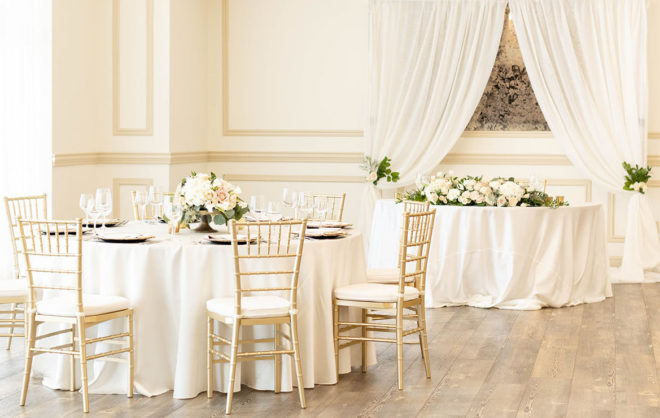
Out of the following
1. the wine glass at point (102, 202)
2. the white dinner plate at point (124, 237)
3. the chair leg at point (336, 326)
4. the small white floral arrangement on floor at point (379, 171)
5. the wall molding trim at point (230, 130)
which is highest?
the wall molding trim at point (230, 130)

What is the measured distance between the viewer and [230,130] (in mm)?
9969

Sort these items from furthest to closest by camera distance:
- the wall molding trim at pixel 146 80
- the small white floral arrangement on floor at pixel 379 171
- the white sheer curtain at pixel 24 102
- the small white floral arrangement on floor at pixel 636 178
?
the small white floral arrangement on floor at pixel 379 171 < the small white floral arrangement on floor at pixel 636 178 < the wall molding trim at pixel 146 80 < the white sheer curtain at pixel 24 102

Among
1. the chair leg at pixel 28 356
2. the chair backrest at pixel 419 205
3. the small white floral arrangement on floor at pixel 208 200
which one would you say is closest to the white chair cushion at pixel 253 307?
the small white floral arrangement on floor at pixel 208 200

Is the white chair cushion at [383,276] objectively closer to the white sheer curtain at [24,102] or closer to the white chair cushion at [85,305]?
the white chair cushion at [85,305]

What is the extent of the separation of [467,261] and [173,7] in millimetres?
3709

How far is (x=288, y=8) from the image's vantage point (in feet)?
32.0

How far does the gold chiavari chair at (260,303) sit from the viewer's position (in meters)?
4.60

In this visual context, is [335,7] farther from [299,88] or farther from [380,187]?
[380,187]

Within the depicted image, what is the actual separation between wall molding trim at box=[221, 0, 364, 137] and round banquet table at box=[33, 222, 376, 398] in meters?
4.77

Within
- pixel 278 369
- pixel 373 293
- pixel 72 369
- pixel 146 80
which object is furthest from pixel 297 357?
pixel 146 80

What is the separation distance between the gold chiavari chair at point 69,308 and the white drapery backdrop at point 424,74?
190 inches

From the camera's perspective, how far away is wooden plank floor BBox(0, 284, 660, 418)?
15.3ft

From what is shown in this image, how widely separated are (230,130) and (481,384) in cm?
546

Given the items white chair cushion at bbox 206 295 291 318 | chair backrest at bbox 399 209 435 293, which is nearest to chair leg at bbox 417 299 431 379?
chair backrest at bbox 399 209 435 293
